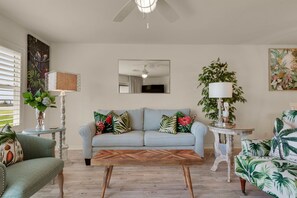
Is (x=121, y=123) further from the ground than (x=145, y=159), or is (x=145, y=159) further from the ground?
(x=121, y=123)

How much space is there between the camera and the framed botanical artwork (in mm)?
3980

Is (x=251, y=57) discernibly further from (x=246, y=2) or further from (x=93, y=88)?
(x=93, y=88)

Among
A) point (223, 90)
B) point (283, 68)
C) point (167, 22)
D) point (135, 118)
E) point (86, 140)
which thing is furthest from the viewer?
point (283, 68)

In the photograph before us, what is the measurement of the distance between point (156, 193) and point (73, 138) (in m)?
2.55

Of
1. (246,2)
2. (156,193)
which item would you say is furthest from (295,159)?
(246,2)

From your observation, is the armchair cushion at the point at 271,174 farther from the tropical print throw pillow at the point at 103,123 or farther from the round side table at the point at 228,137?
the tropical print throw pillow at the point at 103,123

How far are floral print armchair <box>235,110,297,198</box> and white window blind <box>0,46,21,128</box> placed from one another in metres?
3.35

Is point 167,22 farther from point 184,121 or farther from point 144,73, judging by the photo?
point 184,121

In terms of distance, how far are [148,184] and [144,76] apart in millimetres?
2318

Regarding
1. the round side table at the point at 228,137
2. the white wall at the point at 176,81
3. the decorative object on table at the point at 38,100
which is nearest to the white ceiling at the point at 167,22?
the white wall at the point at 176,81

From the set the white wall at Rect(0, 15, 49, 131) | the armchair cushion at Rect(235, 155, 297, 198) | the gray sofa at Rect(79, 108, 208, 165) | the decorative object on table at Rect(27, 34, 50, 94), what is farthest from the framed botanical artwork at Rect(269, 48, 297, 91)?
the white wall at Rect(0, 15, 49, 131)

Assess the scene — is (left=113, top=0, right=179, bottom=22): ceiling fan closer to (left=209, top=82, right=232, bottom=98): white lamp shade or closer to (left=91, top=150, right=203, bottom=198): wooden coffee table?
(left=209, top=82, right=232, bottom=98): white lamp shade

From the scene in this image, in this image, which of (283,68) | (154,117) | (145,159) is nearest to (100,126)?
(154,117)

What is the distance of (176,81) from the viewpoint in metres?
4.03
